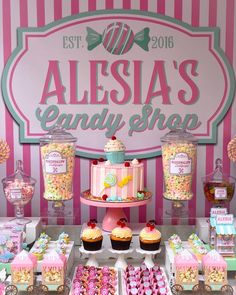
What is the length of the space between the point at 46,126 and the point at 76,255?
800 mm

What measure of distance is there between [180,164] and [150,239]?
1.50 ft

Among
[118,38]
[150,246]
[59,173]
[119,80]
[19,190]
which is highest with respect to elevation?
[118,38]

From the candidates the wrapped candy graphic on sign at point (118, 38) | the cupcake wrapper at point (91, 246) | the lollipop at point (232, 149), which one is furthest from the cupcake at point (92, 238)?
the wrapped candy graphic on sign at point (118, 38)

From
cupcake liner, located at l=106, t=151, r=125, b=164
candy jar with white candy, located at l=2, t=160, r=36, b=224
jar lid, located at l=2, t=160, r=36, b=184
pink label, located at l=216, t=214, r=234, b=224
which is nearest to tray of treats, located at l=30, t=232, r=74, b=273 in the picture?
candy jar with white candy, located at l=2, t=160, r=36, b=224

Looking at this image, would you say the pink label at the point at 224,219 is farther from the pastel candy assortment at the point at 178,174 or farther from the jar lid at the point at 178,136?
the jar lid at the point at 178,136

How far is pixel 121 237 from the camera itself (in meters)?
2.57

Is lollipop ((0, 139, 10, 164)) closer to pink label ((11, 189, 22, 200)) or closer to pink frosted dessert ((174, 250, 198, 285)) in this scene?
pink label ((11, 189, 22, 200))

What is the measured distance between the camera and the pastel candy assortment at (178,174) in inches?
109

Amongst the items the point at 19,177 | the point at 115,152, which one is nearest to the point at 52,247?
the point at 19,177

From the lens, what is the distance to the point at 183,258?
2.34 meters

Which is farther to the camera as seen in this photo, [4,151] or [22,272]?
[4,151]

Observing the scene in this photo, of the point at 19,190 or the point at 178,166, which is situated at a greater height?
the point at 178,166

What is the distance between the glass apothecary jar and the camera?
2.86 meters

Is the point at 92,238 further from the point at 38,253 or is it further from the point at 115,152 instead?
the point at 115,152
